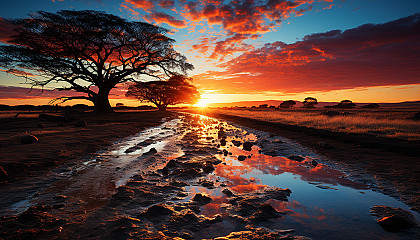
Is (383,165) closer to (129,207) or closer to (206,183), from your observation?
(206,183)

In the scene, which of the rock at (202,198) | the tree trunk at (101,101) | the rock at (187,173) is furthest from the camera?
the tree trunk at (101,101)

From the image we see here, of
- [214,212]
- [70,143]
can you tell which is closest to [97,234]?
[214,212]

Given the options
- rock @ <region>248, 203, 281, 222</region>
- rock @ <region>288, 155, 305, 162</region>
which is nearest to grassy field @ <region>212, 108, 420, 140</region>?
rock @ <region>288, 155, 305, 162</region>

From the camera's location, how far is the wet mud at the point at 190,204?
2139mm

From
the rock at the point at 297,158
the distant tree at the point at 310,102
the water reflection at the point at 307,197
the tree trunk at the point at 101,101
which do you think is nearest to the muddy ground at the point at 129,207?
the water reflection at the point at 307,197

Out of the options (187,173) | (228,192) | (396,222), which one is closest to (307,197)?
(396,222)

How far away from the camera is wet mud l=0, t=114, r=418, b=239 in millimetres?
2139

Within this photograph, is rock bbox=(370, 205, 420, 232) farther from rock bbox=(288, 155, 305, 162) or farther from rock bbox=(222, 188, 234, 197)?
rock bbox=(288, 155, 305, 162)

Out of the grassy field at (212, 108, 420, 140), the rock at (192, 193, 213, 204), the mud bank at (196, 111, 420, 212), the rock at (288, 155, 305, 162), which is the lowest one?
the rock at (288, 155, 305, 162)

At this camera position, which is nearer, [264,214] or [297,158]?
[264,214]

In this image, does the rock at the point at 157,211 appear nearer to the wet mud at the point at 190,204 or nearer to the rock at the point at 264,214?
the wet mud at the point at 190,204

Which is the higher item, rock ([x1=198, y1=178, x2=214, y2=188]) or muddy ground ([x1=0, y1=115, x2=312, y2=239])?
muddy ground ([x1=0, y1=115, x2=312, y2=239])

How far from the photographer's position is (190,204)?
285 centimetres

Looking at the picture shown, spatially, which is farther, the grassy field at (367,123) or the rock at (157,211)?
the grassy field at (367,123)
